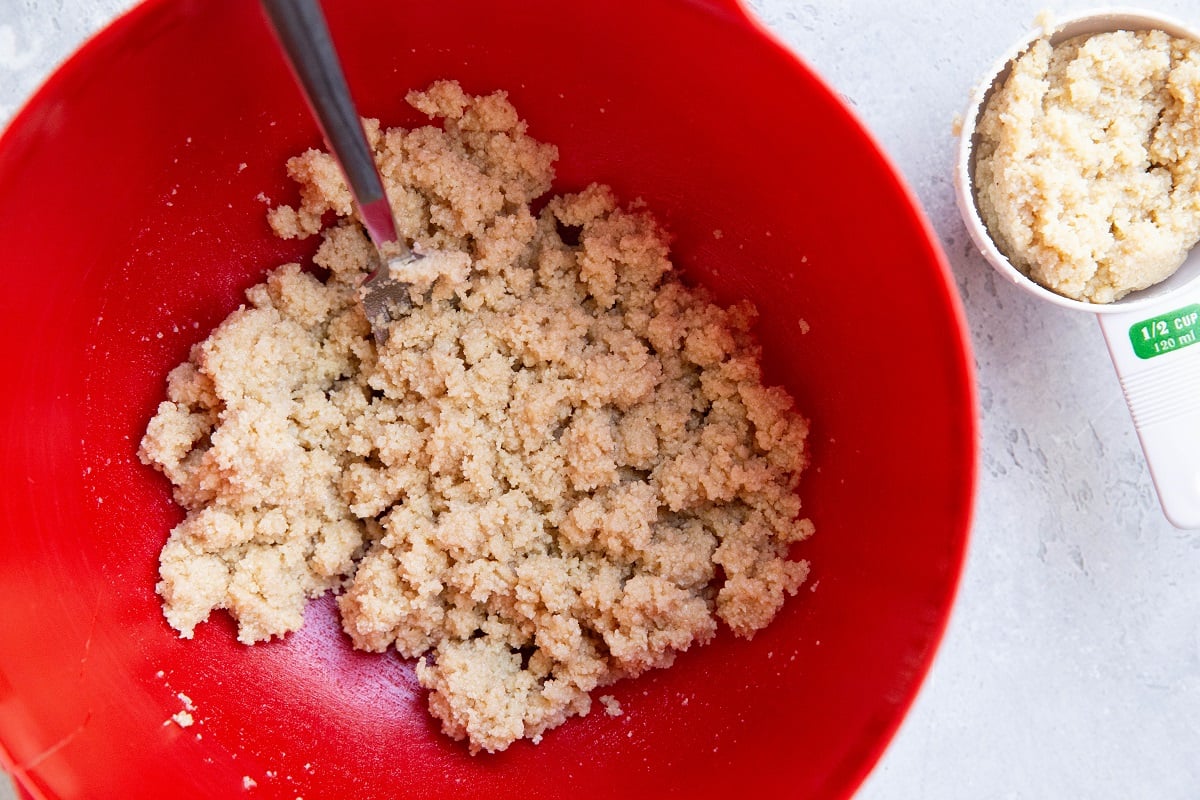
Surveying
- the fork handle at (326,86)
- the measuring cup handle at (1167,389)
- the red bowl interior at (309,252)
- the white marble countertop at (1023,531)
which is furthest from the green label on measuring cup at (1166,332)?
the fork handle at (326,86)

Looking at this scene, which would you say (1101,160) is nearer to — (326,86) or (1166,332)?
(1166,332)

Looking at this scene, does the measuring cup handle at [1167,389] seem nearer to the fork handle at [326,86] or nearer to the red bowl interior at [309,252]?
the red bowl interior at [309,252]

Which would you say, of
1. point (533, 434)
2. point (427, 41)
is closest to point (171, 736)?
point (533, 434)

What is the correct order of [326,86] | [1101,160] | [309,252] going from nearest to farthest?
1. [326,86]
2. [1101,160]
3. [309,252]

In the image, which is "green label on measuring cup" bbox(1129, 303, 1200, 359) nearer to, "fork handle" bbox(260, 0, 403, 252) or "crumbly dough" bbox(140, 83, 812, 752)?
"crumbly dough" bbox(140, 83, 812, 752)

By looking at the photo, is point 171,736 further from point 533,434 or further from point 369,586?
point 533,434

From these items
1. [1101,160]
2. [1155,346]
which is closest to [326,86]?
[1101,160]
